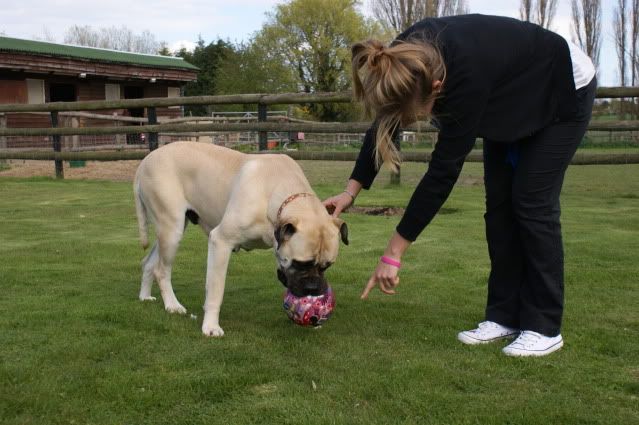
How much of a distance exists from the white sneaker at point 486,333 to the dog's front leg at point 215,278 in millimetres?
1447

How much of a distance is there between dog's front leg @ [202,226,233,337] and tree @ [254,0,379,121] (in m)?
46.4

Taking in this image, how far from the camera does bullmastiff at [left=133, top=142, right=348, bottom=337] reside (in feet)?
12.7

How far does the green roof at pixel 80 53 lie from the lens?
24.0 meters

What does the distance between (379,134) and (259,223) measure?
1115 millimetres

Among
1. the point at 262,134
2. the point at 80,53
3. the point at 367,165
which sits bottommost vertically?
the point at 367,165

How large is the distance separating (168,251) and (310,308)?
4.50 ft

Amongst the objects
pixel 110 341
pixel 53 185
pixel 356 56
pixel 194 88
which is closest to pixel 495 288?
pixel 356 56

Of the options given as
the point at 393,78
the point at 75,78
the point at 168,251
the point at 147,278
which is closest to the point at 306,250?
the point at 393,78

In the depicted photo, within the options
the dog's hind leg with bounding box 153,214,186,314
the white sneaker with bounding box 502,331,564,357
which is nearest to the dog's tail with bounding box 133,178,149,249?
the dog's hind leg with bounding box 153,214,186,314

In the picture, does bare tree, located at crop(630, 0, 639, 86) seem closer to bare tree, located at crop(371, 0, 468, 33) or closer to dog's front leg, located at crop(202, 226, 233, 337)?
bare tree, located at crop(371, 0, 468, 33)

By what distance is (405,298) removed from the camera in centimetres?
504

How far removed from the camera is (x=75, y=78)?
27203 millimetres

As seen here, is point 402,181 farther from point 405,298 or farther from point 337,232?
point 337,232

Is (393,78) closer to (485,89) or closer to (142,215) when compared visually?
(485,89)
